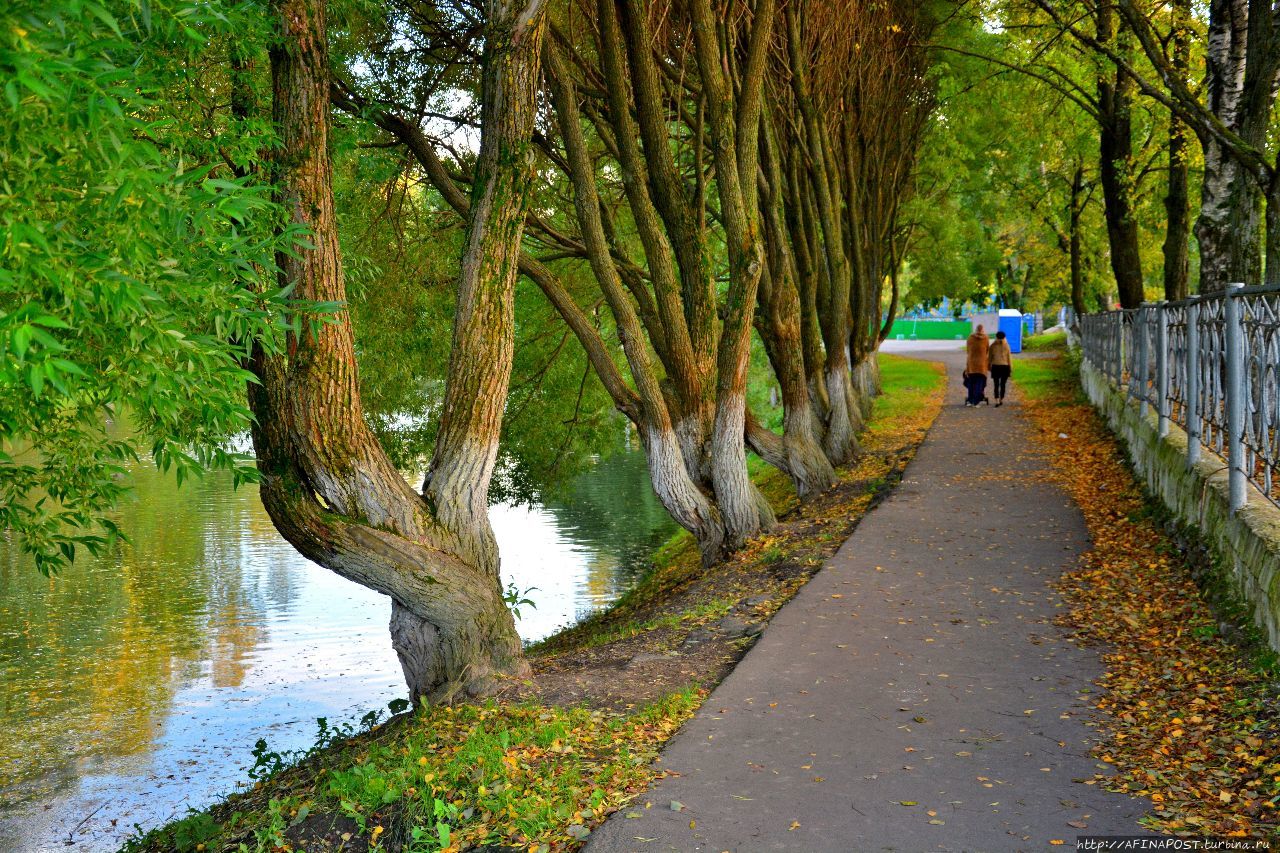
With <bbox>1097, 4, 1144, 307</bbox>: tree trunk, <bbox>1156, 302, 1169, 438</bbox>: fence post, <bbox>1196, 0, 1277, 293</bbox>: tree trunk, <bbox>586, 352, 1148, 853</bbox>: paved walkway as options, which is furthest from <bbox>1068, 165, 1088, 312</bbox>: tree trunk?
<bbox>586, 352, 1148, 853</bbox>: paved walkway

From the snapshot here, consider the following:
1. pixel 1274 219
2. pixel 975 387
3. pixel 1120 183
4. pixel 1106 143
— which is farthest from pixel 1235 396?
pixel 975 387

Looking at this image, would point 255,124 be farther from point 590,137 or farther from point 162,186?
point 590,137

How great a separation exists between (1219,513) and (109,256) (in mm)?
7490

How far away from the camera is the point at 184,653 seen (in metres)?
17.2

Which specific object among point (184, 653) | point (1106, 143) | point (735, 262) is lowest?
point (184, 653)

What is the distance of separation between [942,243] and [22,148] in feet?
123

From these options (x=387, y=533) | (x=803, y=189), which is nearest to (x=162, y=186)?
(x=387, y=533)

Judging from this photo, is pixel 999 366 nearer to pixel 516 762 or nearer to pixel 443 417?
pixel 443 417

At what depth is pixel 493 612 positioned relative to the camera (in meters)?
7.77

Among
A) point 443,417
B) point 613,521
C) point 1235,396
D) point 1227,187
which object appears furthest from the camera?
point 613,521

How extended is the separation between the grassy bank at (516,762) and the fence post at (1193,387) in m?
3.42

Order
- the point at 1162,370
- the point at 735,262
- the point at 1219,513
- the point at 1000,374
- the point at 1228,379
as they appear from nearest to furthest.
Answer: the point at 1228,379 < the point at 1219,513 < the point at 1162,370 < the point at 735,262 < the point at 1000,374

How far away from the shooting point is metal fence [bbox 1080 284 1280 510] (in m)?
7.14

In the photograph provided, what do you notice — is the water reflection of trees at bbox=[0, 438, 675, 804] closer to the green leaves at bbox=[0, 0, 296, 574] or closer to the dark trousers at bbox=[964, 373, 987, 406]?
the green leaves at bbox=[0, 0, 296, 574]
